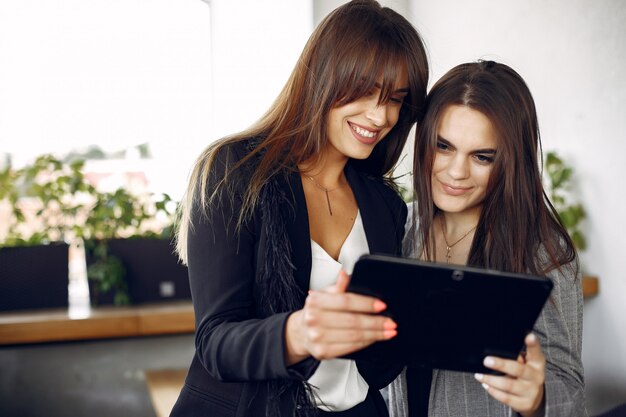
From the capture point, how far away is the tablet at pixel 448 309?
90cm

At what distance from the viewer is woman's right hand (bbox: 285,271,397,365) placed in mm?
899

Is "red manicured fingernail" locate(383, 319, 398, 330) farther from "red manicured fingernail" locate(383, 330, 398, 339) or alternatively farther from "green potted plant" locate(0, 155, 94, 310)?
"green potted plant" locate(0, 155, 94, 310)

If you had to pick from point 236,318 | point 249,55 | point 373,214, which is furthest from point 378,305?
point 249,55

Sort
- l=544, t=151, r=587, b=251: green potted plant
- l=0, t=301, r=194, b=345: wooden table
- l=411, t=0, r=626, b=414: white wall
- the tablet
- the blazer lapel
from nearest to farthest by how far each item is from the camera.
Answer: the tablet < the blazer lapel < l=0, t=301, r=194, b=345: wooden table < l=411, t=0, r=626, b=414: white wall < l=544, t=151, r=587, b=251: green potted plant

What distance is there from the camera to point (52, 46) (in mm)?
2996

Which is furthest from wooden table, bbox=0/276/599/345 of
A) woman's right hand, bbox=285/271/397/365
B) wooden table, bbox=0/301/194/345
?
woman's right hand, bbox=285/271/397/365

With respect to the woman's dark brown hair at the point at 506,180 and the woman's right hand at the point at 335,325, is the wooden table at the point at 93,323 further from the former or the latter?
the woman's right hand at the point at 335,325

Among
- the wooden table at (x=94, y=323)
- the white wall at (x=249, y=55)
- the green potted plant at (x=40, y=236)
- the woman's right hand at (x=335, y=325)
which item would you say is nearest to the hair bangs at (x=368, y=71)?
the woman's right hand at (x=335, y=325)

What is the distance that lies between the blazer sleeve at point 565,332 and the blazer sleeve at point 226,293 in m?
0.55

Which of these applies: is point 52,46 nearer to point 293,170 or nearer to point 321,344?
point 293,170

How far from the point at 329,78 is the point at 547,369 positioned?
69 centimetres

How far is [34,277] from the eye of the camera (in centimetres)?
239

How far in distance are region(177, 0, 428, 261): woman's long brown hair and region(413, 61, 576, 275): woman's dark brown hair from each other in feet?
0.64

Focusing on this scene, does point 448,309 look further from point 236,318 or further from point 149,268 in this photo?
point 149,268
